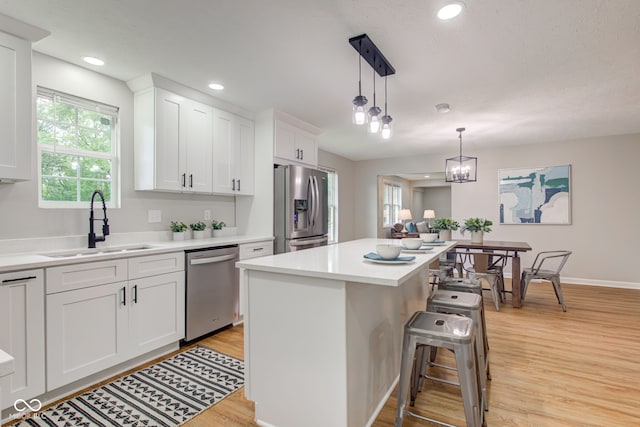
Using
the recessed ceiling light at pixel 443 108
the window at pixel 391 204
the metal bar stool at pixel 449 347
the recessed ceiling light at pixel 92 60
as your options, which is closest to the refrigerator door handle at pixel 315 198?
the recessed ceiling light at pixel 443 108

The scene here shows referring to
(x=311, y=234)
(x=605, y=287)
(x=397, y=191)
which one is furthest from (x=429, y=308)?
(x=397, y=191)

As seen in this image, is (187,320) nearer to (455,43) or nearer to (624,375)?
(455,43)

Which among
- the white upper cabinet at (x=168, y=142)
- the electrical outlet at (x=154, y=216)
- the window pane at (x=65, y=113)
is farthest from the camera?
the electrical outlet at (x=154, y=216)

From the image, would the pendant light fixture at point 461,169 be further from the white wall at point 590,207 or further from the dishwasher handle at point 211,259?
the dishwasher handle at point 211,259

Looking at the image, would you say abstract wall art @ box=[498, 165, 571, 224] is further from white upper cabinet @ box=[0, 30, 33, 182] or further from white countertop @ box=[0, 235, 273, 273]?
white upper cabinet @ box=[0, 30, 33, 182]

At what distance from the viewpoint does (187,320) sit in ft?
9.29

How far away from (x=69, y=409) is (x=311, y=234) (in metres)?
2.74

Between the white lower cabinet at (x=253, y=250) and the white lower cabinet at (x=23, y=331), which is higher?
the white lower cabinet at (x=253, y=250)

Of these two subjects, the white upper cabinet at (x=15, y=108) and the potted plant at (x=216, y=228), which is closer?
the white upper cabinet at (x=15, y=108)

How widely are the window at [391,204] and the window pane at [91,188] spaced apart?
6.59 m

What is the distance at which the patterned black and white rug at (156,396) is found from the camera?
187cm

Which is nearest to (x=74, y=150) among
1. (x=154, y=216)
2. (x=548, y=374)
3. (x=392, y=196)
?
(x=154, y=216)

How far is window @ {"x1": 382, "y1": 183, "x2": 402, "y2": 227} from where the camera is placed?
28.7 ft

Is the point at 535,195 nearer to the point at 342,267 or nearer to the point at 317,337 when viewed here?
the point at 342,267
